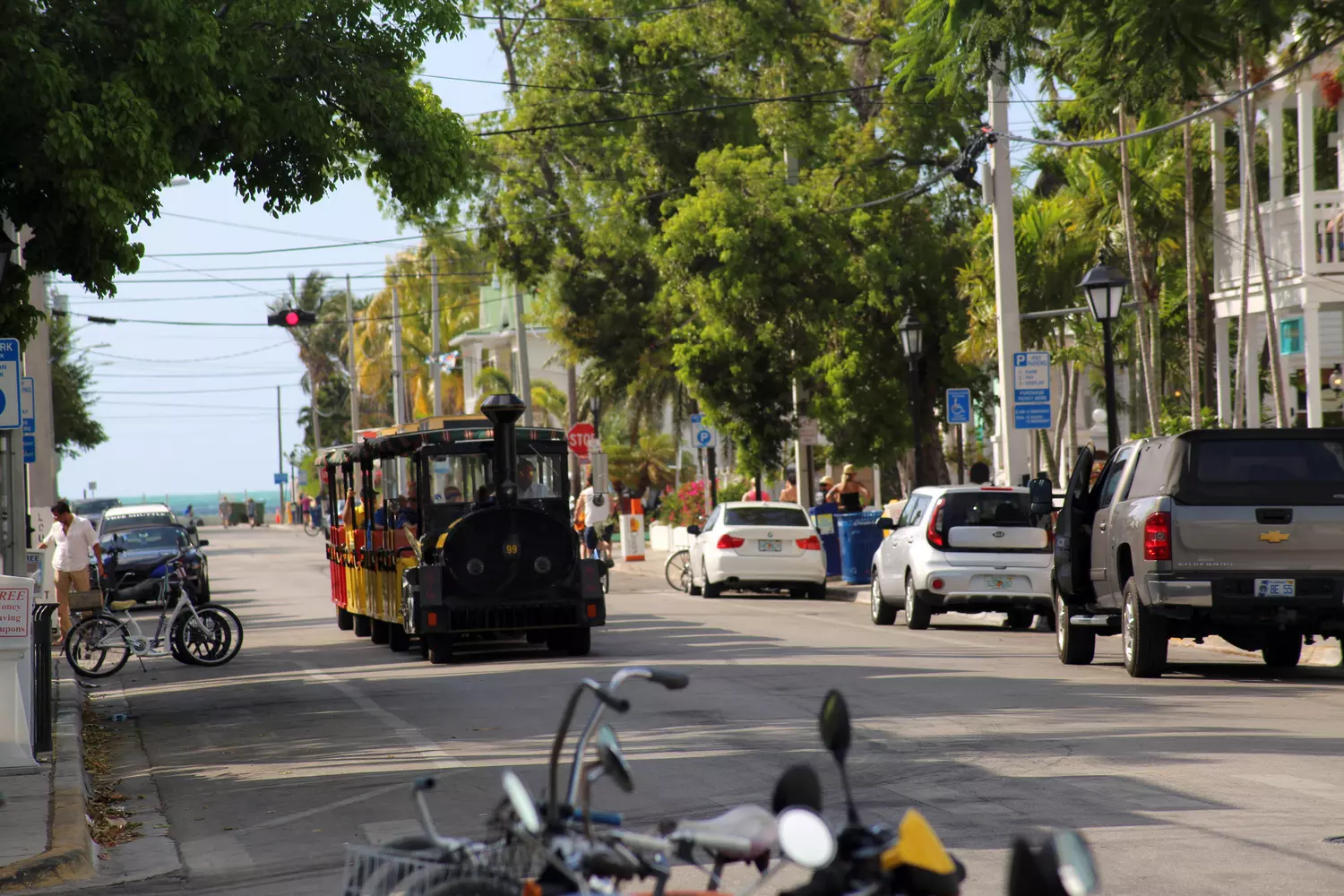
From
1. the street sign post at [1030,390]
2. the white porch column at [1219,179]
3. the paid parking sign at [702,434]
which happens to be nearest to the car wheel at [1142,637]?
the street sign post at [1030,390]

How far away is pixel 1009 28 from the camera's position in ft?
44.4

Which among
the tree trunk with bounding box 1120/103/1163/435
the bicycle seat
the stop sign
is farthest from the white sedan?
the bicycle seat

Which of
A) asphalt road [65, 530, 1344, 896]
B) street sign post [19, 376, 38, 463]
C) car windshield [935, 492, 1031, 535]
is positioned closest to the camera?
asphalt road [65, 530, 1344, 896]

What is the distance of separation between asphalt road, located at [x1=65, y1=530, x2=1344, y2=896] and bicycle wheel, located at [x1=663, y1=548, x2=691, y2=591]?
1091 centimetres

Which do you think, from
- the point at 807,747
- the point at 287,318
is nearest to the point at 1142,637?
the point at 807,747

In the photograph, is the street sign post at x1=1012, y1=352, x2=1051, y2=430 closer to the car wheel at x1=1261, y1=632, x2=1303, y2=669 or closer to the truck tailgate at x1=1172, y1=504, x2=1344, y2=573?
the car wheel at x1=1261, y1=632, x2=1303, y2=669

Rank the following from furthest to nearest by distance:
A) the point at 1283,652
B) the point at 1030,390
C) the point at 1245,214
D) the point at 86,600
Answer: the point at 1245,214
the point at 1030,390
the point at 86,600
the point at 1283,652

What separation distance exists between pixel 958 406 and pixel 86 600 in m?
14.6

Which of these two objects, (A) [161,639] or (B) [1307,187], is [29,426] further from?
(B) [1307,187]

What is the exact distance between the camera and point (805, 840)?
3242mm

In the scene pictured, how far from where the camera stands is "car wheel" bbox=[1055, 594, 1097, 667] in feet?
55.4

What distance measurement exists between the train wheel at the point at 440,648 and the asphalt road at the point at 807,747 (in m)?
0.31

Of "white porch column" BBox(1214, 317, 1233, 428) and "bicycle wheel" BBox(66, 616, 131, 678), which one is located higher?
"white porch column" BBox(1214, 317, 1233, 428)

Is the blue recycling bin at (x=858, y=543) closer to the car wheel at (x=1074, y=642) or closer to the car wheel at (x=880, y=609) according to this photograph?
the car wheel at (x=880, y=609)
